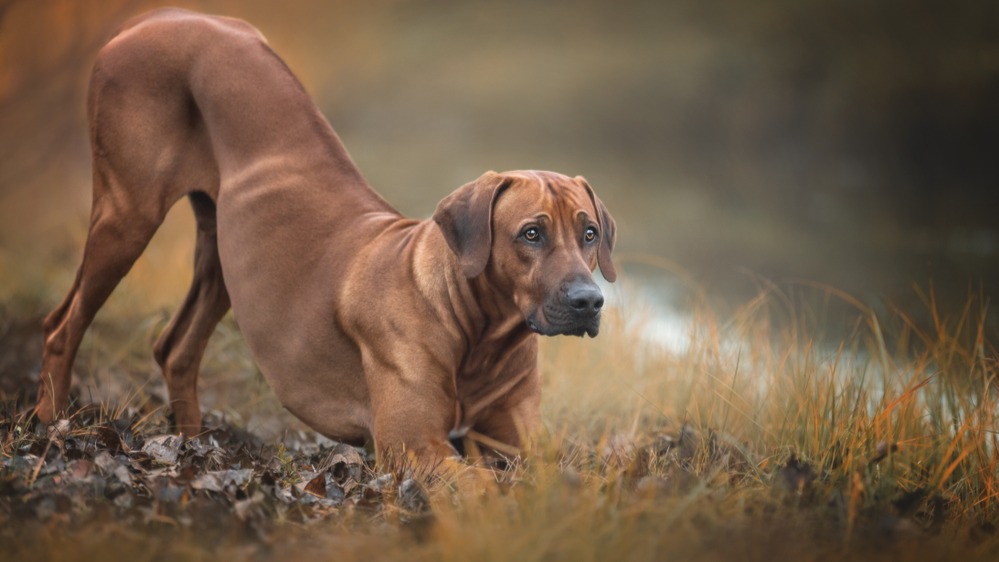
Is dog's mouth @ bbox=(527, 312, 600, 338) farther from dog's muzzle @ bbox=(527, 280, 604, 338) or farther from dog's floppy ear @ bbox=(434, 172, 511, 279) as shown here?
dog's floppy ear @ bbox=(434, 172, 511, 279)

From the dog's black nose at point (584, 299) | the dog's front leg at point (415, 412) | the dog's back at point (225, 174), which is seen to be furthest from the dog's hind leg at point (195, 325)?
the dog's black nose at point (584, 299)

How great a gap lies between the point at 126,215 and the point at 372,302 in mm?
1380

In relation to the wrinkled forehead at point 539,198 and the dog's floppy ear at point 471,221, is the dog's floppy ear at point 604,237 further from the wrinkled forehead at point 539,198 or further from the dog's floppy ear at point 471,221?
the dog's floppy ear at point 471,221

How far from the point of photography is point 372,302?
4633 mm

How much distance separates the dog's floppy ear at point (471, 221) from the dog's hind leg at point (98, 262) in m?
1.63

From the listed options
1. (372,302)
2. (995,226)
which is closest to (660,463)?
(372,302)

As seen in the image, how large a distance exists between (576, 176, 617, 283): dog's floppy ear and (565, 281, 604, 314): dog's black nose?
423mm

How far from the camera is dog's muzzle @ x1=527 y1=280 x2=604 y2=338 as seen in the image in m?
4.06

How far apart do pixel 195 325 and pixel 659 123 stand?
1818 cm

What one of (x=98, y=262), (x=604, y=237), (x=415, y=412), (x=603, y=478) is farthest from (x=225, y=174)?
(x=603, y=478)

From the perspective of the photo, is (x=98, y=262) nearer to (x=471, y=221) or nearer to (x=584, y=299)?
(x=471, y=221)

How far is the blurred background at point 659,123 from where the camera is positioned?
8430 mm

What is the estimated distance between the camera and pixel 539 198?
431 centimetres

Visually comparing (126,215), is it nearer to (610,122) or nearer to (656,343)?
(656,343)
